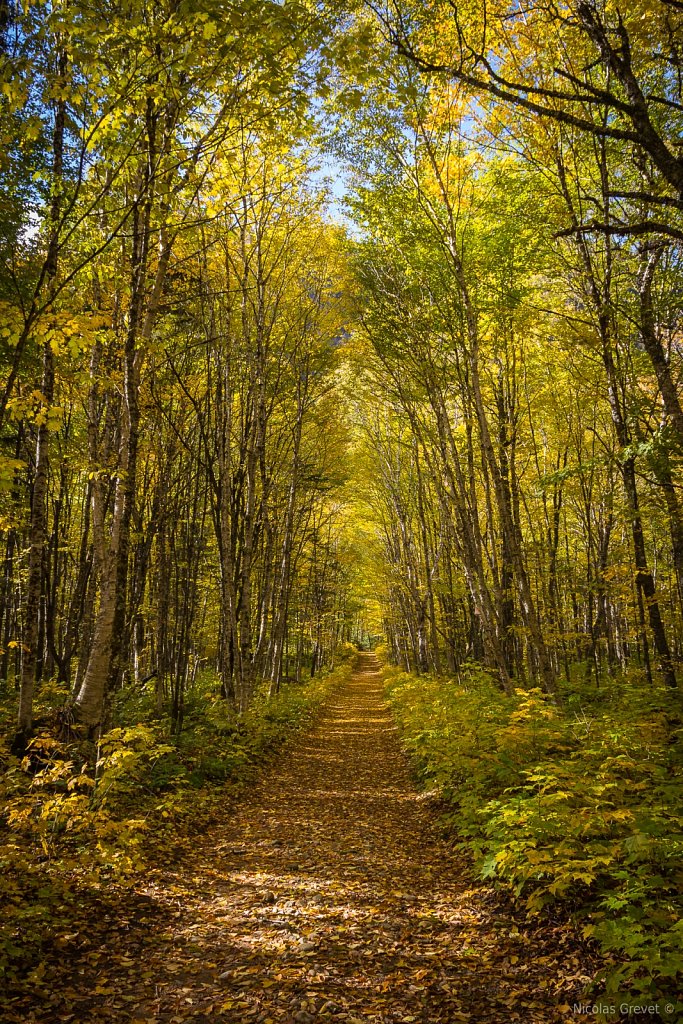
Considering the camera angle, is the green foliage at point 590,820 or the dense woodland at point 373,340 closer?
the green foliage at point 590,820

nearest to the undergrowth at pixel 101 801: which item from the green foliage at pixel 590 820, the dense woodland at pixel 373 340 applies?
the dense woodland at pixel 373 340

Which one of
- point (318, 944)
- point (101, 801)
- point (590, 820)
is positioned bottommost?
point (318, 944)

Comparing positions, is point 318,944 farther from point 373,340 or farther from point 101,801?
point 373,340

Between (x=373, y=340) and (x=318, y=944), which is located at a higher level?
(x=373, y=340)

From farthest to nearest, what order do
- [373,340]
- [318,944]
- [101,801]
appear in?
[373,340] → [101,801] → [318,944]

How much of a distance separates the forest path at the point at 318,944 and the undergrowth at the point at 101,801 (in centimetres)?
37

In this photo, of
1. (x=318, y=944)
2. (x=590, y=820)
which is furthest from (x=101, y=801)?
(x=590, y=820)

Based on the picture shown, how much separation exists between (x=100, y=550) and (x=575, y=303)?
12.6 m

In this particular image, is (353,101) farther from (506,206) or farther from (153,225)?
(506,206)

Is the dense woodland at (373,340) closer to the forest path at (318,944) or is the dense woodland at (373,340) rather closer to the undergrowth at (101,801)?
the undergrowth at (101,801)

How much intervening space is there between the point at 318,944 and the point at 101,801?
2762mm

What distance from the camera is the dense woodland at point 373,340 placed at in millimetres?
3961

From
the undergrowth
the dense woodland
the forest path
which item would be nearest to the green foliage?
the dense woodland

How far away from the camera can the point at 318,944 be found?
3.81 m
